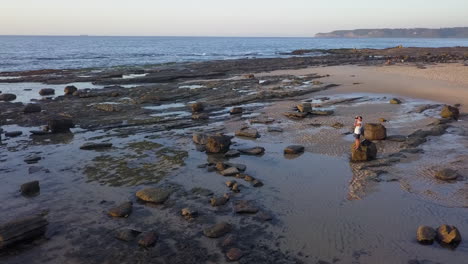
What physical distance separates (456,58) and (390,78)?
3030cm

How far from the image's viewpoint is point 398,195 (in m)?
11.6

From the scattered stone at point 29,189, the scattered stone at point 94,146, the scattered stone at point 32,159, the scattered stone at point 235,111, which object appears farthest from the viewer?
the scattered stone at point 235,111

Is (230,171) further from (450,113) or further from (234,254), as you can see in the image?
(450,113)

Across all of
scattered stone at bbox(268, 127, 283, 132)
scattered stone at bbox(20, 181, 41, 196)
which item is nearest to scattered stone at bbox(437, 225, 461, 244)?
scattered stone at bbox(268, 127, 283, 132)

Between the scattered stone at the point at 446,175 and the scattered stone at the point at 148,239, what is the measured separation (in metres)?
9.37

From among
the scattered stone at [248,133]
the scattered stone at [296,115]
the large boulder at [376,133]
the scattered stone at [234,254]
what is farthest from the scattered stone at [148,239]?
the scattered stone at [296,115]

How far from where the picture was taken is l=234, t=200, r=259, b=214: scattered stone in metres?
10.6

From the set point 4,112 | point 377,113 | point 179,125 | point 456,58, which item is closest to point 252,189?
point 179,125

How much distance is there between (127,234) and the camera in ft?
30.8

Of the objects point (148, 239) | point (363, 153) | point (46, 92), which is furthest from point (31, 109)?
point (363, 153)

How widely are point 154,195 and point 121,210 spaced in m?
1.19

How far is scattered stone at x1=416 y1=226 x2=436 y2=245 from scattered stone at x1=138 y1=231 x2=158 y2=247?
6.27 meters

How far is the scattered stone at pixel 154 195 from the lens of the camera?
11.4m

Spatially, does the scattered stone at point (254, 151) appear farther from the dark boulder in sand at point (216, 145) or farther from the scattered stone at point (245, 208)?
the scattered stone at point (245, 208)
